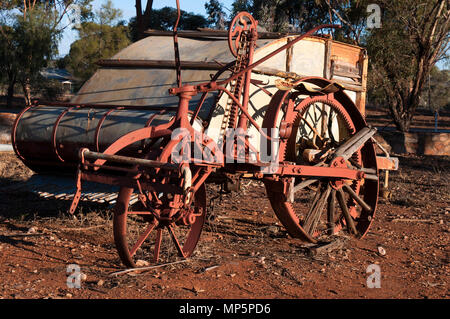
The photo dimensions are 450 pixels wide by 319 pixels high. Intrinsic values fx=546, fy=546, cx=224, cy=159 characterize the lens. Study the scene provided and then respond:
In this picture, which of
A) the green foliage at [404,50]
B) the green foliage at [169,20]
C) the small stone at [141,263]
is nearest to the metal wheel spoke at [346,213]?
the small stone at [141,263]

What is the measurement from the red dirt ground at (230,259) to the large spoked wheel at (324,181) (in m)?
0.27

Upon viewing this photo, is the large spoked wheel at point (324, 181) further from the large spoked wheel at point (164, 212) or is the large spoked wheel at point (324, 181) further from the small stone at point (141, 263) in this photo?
the small stone at point (141, 263)

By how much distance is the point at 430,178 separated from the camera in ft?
37.4

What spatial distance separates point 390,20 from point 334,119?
11.5 metres

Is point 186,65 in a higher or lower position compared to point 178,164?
higher

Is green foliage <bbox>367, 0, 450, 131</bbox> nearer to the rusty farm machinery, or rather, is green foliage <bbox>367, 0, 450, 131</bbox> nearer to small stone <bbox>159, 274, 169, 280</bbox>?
the rusty farm machinery

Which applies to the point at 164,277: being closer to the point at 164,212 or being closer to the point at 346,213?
the point at 164,212

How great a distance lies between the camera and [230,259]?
202 inches

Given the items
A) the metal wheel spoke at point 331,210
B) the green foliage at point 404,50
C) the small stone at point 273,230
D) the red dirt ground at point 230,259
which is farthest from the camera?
the green foliage at point 404,50

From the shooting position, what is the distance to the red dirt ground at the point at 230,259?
4.28m

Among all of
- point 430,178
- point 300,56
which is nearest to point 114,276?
point 300,56

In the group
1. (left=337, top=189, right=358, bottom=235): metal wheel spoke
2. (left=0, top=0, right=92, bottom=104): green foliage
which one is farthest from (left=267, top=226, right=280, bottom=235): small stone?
(left=0, top=0, right=92, bottom=104): green foliage

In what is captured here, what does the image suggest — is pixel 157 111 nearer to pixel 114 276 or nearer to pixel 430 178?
pixel 114 276

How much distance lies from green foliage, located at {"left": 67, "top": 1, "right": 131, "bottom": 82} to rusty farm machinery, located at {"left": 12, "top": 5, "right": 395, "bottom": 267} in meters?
24.8
